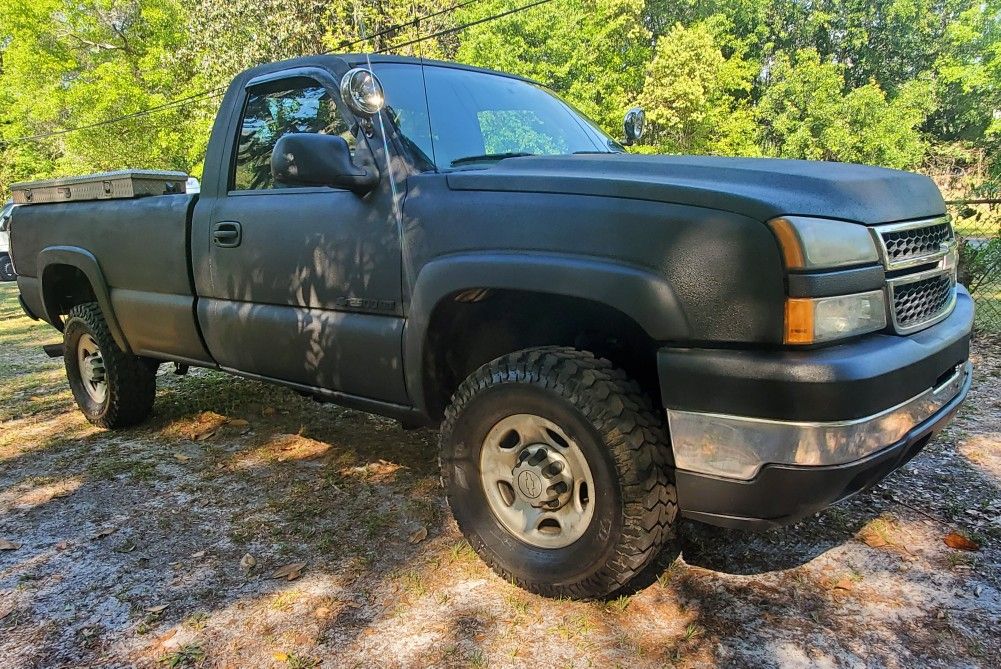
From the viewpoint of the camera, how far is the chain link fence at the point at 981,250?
6258 mm

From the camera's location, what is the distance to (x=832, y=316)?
6.43 ft

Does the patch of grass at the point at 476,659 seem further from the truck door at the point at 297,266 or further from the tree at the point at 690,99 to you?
the tree at the point at 690,99

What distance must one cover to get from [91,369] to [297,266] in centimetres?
253

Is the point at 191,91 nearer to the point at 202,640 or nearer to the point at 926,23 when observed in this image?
the point at 202,640

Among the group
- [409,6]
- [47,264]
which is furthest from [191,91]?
[47,264]

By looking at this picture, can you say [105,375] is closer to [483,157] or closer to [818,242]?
[483,157]

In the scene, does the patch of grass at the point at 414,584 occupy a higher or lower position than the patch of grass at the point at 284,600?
lower

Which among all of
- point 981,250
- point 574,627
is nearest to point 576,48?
point 981,250

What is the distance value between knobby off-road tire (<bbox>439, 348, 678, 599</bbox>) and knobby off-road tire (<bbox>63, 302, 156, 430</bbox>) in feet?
9.47

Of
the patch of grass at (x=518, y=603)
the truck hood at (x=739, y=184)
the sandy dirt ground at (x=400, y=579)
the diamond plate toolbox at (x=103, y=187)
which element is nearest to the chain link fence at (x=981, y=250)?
the sandy dirt ground at (x=400, y=579)

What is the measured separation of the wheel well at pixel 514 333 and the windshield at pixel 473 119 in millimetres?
606

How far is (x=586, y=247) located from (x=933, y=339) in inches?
45.0

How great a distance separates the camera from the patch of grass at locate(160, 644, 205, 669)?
2.24 meters

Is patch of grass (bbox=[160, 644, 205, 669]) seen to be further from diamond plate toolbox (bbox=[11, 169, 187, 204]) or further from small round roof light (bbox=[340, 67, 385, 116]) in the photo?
diamond plate toolbox (bbox=[11, 169, 187, 204])
